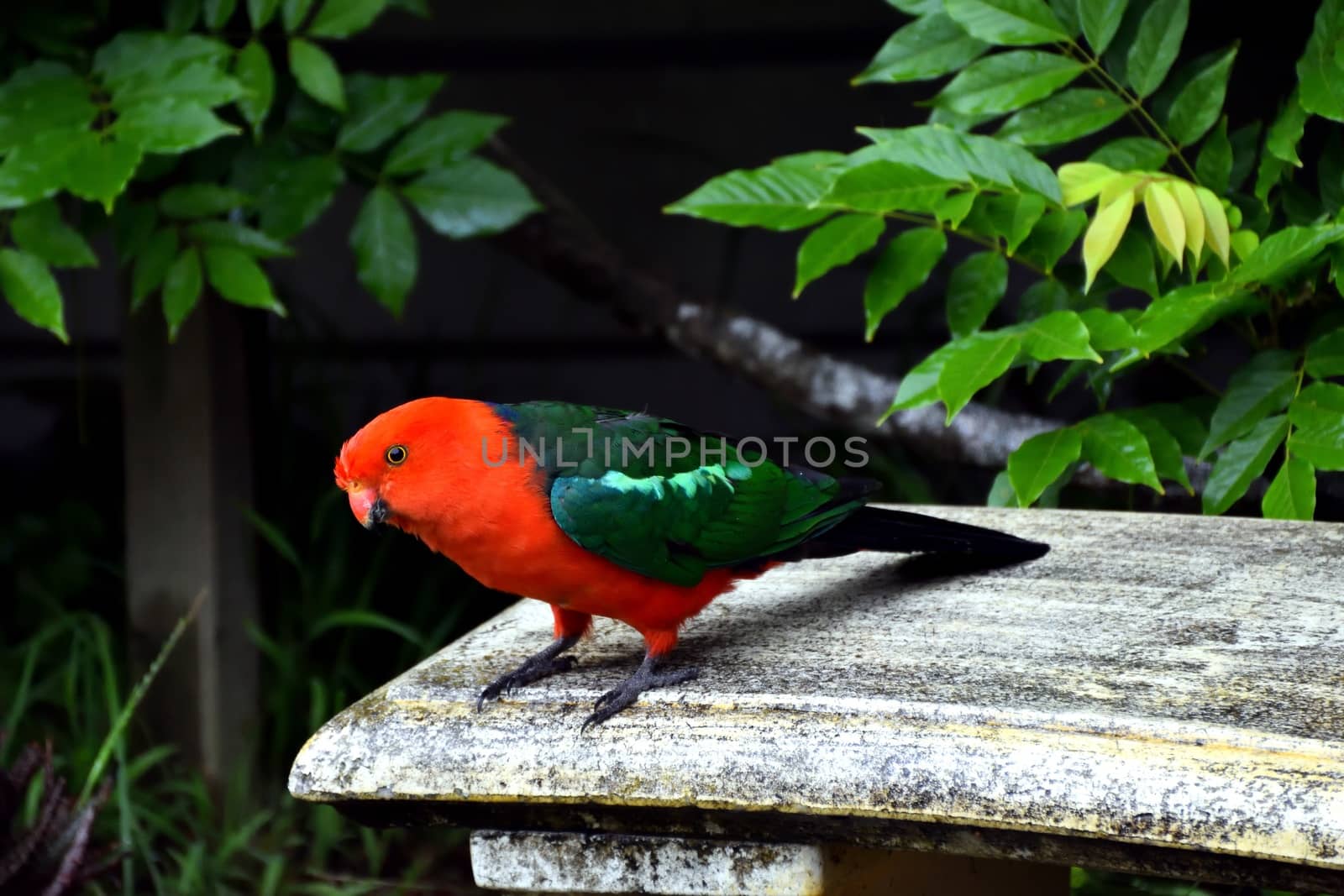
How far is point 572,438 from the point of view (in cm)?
138

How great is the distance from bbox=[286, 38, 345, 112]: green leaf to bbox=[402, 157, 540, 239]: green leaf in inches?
7.7

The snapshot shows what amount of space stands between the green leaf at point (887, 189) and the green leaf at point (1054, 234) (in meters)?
0.20

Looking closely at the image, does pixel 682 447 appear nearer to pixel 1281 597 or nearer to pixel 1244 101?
pixel 1281 597

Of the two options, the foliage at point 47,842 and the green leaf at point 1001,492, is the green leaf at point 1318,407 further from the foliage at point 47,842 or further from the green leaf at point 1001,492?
the foliage at point 47,842

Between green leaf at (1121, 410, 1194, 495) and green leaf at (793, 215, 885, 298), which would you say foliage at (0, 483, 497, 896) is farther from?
green leaf at (1121, 410, 1194, 495)

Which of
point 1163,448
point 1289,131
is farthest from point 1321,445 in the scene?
point 1289,131

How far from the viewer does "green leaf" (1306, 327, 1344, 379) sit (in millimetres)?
1754

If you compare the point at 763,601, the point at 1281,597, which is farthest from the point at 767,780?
the point at 1281,597

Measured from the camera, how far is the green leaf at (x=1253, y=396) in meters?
1.80

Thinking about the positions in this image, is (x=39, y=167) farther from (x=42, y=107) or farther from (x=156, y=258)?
(x=156, y=258)

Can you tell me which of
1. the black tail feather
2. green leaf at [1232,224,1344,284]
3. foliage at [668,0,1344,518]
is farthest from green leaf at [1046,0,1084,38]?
the black tail feather

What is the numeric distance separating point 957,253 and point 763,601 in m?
1.75

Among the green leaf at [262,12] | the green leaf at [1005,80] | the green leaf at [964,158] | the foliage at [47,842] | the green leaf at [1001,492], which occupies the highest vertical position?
the green leaf at [262,12]

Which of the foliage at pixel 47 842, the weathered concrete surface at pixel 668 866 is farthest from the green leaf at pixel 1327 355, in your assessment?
the foliage at pixel 47 842
